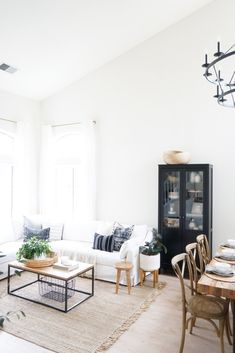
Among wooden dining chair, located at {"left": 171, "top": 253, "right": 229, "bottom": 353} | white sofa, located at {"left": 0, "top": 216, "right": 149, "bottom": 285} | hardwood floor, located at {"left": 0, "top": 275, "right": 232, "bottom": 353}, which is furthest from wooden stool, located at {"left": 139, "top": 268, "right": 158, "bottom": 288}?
wooden dining chair, located at {"left": 171, "top": 253, "right": 229, "bottom": 353}

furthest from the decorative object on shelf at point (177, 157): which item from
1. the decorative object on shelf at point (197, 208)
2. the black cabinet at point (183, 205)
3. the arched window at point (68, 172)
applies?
the arched window at point (68, 172)

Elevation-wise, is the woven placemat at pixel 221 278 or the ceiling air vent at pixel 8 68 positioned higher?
the ceiling air vent at pixel 8 68

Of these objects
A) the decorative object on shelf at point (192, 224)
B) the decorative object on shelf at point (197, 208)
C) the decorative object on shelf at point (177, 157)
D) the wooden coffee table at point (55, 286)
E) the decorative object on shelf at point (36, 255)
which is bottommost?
the wooden coffee table at point (55, 286)

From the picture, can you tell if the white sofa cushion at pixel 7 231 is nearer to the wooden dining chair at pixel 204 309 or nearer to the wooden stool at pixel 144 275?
the wooden stool at pixel 144 275

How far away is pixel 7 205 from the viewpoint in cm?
601

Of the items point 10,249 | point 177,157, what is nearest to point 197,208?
point 177,157

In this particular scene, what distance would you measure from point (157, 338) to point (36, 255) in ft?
6.33

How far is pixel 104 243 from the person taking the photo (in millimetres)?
4855

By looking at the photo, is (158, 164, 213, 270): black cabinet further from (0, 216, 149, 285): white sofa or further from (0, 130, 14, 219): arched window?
(0, 130, 14, 219): arched window

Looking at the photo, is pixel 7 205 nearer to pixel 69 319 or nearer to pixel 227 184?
pixel 69 319

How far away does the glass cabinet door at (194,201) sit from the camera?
15.5 ft

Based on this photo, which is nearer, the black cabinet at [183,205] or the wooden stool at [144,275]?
the wooden stool at [144,275]

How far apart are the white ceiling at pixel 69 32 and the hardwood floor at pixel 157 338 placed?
3.96 m

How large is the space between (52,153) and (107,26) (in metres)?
2.94
